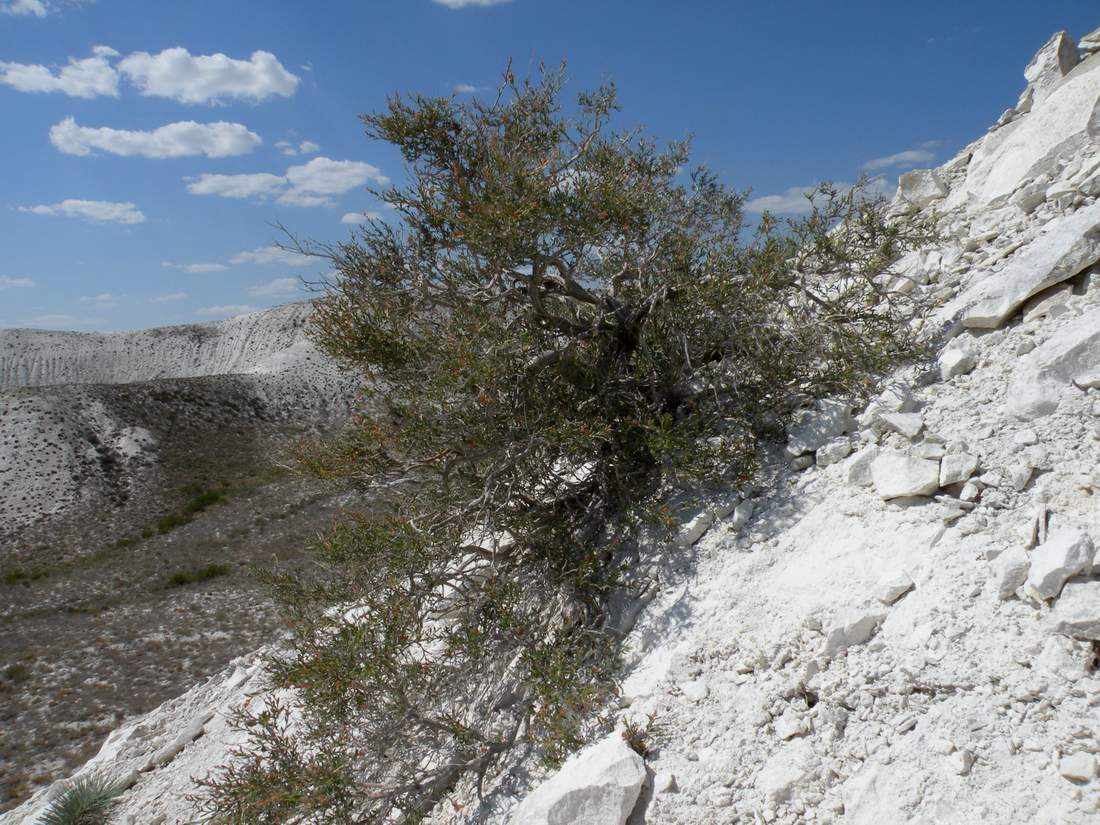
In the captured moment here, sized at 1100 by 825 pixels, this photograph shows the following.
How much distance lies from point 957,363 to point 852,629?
2914mm

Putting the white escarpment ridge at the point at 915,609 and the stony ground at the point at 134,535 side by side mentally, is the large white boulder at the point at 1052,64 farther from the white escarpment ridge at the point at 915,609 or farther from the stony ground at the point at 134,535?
the stony ground at the point at 134,535

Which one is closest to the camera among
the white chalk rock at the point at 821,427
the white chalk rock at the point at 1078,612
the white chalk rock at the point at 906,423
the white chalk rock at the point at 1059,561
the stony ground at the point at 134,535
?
the white chalk rock at the point at 1078,612

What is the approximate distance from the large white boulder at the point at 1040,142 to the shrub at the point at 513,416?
1.85 meters

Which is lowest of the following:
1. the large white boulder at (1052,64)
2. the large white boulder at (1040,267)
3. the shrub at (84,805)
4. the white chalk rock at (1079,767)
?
the shrub at (84,805)

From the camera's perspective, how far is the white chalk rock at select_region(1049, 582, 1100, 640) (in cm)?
329

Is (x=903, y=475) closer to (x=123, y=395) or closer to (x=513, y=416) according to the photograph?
(x=513, y=416)

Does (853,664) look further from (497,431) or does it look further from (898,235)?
(898,235)

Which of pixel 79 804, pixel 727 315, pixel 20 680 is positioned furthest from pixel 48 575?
pixel 727 315

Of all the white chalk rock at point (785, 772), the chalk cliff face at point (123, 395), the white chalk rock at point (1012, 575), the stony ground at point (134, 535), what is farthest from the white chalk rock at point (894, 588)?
the chalk cliff face at point (123, 395)

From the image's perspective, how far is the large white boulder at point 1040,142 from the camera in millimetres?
8047

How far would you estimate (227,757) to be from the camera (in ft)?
27.6

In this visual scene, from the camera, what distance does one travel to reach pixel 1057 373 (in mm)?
4879

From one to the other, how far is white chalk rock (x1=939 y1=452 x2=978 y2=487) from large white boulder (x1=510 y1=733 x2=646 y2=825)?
289 cm

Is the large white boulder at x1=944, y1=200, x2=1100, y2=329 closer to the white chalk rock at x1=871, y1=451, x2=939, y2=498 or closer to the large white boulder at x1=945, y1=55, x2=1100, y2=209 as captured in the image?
the white chalk rock at x1=871, y1=451, x2=939, y2=498
